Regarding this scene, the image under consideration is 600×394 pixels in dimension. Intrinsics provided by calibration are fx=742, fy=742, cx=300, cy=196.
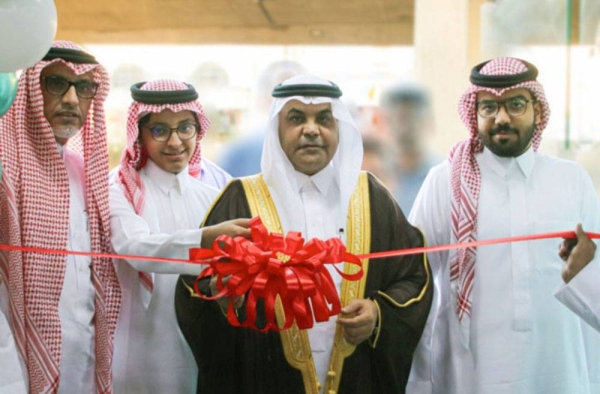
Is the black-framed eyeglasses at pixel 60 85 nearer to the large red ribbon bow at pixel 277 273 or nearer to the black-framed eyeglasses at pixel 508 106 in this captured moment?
the large red ribbon bow at pixel 277 273

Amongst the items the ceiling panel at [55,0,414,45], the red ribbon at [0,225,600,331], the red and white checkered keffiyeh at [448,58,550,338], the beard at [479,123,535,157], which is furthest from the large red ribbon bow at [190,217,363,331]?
the ceiling panel at [55,0,414,45]

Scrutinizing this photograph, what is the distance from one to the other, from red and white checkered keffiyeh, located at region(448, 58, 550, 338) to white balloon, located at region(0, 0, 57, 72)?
1.68m

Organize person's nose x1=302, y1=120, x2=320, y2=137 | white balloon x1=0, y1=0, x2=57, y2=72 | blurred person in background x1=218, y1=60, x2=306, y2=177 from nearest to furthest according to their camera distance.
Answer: white balloon x1=0, y1=0, x2=57, y2=72 < person's nose x1=302, y1=120, x2=320, y2=137 < blurred person in background x1=218, y1=60, x2=306, y2=177

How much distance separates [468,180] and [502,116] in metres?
0.29

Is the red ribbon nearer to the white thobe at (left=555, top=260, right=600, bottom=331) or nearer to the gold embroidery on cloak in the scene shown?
the gold embroidery on cloak

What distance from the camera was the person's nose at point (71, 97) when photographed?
281 cm

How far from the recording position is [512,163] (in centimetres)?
307

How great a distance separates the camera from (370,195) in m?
2.91

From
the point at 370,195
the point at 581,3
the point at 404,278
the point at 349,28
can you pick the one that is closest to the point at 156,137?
the point at 370,195

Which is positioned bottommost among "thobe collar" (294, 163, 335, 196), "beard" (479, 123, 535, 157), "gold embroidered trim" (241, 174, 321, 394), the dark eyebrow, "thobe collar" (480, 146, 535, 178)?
"gold embroidered trim" (241, 174, 321, 394)

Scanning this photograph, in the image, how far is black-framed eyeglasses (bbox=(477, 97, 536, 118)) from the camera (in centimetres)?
301

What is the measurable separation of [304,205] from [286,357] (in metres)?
0.58

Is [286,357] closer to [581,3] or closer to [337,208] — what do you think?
[337,208]

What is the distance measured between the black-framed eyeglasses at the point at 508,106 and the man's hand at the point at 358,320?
3.19 feet
